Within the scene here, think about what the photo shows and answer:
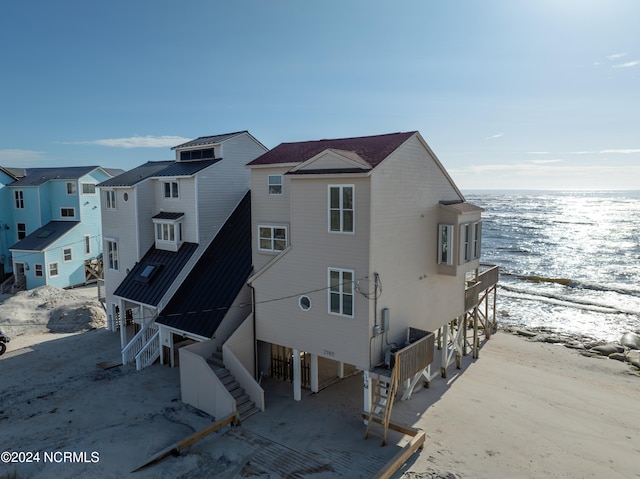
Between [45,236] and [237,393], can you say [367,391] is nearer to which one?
[237,393]

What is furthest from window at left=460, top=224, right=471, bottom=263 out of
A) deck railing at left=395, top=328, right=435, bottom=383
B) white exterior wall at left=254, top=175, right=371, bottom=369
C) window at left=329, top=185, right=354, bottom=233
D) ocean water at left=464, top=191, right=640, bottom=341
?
ocean water at left=464, top=191, right=640, bottom=341

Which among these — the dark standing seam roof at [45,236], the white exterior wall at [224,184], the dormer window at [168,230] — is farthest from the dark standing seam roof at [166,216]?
the dark standing seam roof at [45,236]

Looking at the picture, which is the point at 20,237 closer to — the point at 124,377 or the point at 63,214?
the point at 63,214

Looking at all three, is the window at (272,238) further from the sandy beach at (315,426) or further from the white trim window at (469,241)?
the white trim window at (469,241)

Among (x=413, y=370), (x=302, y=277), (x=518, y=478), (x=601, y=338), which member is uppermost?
(x=302, y=277)

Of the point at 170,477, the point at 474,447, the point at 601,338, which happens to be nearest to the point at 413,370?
the point at 474,447

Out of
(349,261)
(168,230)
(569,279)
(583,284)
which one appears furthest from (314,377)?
(569,279)
